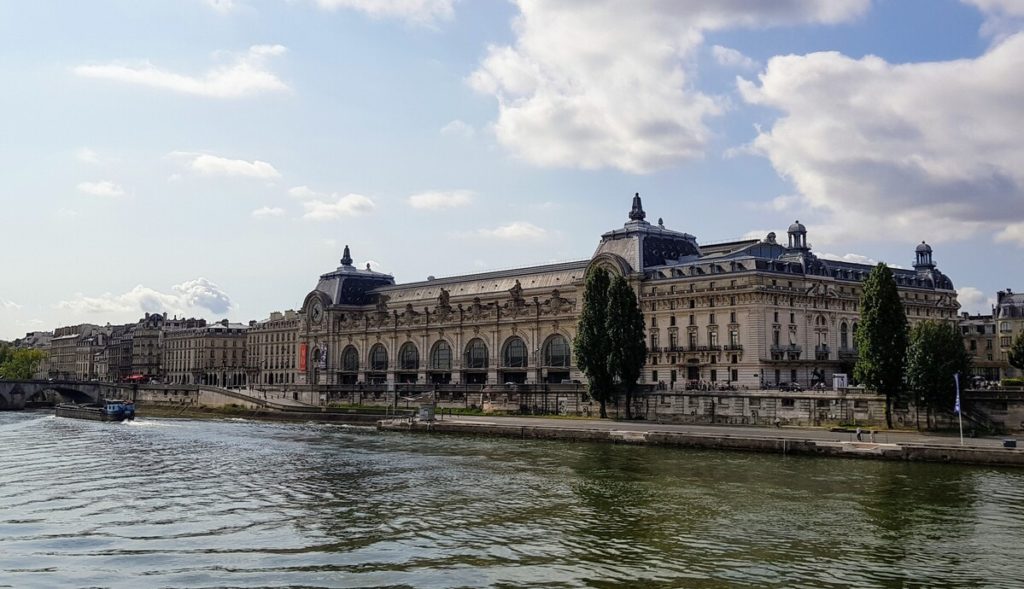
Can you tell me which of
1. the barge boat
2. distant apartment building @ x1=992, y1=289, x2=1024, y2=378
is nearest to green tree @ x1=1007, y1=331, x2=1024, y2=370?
distant apartment building @ x1=992, y1=289, x2=1024, y2=378

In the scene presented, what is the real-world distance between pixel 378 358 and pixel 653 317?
60133mm

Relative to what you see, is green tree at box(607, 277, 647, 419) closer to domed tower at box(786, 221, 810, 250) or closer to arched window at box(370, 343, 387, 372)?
domed tower at box(786, 221, 810, 250)

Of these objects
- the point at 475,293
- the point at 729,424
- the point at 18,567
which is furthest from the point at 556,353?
the point at 18,567

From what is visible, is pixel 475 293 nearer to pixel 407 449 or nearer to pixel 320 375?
pixel 320 375

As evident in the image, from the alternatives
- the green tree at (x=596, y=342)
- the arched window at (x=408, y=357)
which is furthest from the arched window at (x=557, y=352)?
the arched window at (x=408, y=357)

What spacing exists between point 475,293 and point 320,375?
37673 mm

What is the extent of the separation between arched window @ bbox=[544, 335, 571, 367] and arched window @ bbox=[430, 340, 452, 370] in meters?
21.4

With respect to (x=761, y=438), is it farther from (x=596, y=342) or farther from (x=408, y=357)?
(x=408, y=357)

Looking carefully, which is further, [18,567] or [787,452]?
[787,452]

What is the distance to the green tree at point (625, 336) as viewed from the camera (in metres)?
97.8

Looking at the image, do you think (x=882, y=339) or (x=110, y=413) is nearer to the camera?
(x=882, y=339)

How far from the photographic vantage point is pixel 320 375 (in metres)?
170

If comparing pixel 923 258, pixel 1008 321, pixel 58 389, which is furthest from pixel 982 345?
pixel 58 389

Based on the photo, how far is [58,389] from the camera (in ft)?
578
